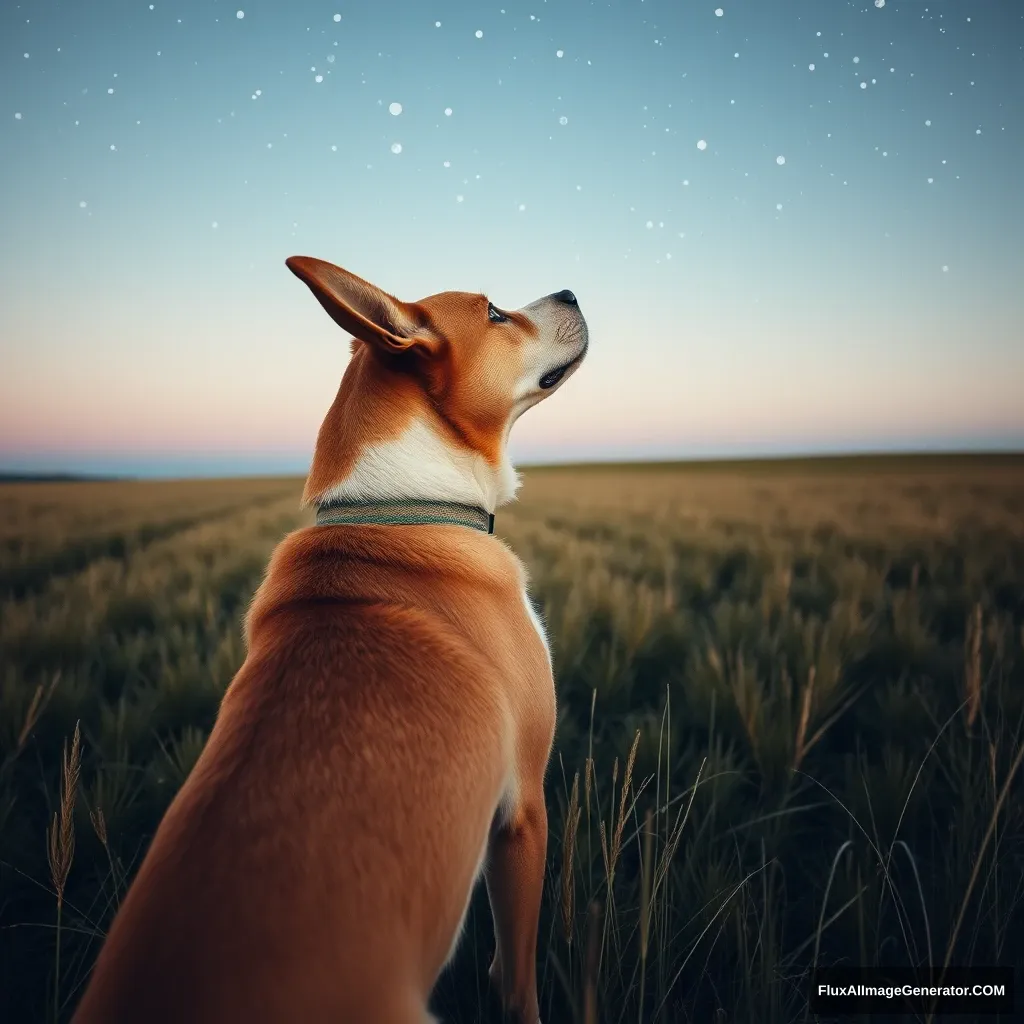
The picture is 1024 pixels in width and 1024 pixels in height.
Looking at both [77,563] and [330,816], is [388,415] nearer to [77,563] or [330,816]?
[330,816]

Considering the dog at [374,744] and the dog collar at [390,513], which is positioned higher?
the dog collar at [390,513]

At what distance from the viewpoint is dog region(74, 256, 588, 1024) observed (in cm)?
93

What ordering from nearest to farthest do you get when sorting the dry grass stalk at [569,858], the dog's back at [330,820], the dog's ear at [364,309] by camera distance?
the dog's back at [330,820] < the dry grass stalk at [569,858] < the dog's ear at [364,309]

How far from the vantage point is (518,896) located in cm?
162

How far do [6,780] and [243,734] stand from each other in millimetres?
2290

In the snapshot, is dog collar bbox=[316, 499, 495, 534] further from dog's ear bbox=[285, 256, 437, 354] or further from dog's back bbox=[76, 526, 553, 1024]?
dog's ear bbox=[285, 256, 437, 354]

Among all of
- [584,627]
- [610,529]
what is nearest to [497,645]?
[584,627]

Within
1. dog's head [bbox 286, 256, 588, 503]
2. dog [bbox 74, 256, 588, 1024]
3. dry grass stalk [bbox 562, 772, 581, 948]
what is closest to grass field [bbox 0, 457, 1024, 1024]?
dry grass stalk [bbox 562, 772, 581, 948]

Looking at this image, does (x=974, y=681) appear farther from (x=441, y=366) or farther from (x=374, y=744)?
(x=374, y=744)

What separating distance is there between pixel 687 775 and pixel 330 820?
Answer: 2165 mm

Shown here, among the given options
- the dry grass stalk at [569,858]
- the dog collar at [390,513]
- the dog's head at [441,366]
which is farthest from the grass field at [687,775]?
the dog's head at [441,366]

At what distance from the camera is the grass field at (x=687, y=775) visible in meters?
1.76

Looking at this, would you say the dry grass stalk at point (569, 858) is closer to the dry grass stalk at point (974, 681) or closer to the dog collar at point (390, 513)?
the dog collar at point (390, 513)

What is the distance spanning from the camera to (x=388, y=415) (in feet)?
6.66
